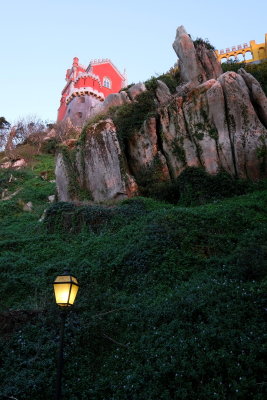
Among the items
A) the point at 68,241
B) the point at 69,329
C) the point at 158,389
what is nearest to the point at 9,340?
the point at 69,329

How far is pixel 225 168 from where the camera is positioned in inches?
655

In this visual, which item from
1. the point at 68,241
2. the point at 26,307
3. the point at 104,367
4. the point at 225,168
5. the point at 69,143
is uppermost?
the point at 69,143

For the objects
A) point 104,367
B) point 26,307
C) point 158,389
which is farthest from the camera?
point 26,307

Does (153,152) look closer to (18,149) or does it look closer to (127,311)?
(127,311)

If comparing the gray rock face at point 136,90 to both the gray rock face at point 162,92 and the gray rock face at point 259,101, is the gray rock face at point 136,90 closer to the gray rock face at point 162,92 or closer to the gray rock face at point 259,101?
the gray rock face at point 162,92

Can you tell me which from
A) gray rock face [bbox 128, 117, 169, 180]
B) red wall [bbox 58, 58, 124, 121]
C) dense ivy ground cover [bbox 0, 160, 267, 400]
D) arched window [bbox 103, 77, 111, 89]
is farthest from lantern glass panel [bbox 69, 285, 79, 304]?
arched window [bbox 103, 77, 111, 89]

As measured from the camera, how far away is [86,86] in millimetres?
40125

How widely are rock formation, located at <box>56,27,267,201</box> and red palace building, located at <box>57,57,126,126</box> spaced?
1634 cm

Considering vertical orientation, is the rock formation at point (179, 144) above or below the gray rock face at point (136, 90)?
below

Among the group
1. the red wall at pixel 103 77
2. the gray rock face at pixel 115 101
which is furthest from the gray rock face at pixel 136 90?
the red wall at pixel 103 77

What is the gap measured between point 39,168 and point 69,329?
27.2 m

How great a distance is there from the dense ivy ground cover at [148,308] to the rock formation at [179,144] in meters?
2.88

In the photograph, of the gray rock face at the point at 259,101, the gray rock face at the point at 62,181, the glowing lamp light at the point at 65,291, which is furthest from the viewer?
the gray rock face at the point at 62,181

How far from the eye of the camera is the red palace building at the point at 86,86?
129 ft
